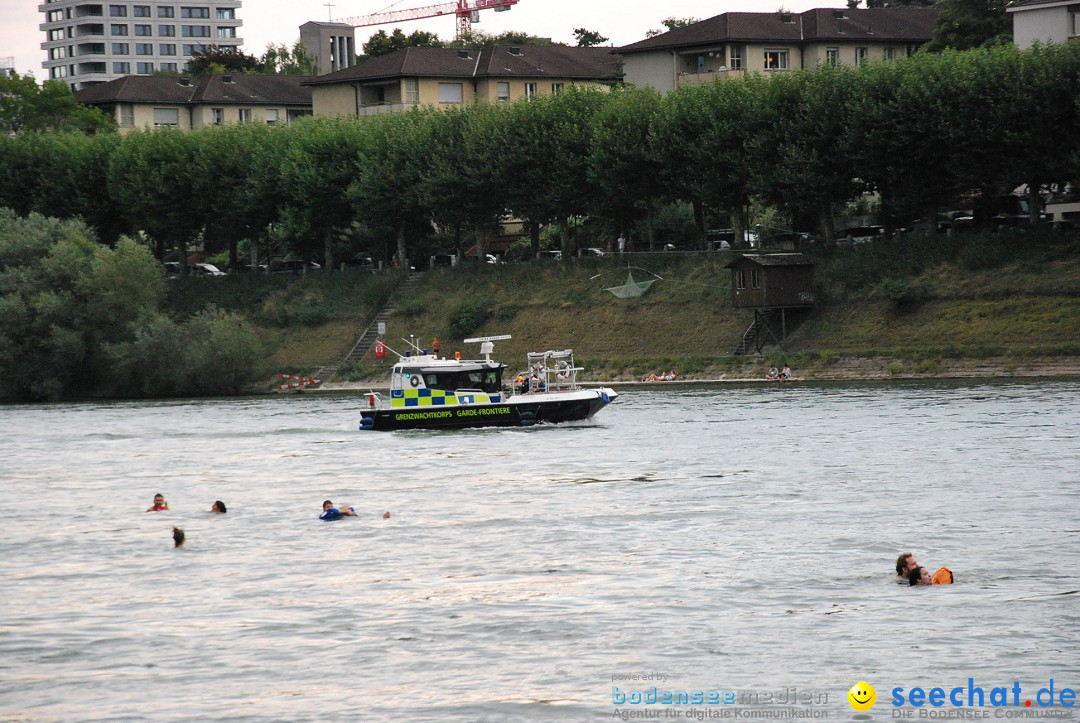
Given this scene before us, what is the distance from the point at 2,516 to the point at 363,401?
4238cm

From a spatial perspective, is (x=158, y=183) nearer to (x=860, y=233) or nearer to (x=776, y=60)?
(x=776, y=60)

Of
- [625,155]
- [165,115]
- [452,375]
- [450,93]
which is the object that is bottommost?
[452,375]

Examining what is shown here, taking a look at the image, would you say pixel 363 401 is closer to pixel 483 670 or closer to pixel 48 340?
pixel 48 340

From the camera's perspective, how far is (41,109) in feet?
504

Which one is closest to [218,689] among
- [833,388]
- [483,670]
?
[483,670]

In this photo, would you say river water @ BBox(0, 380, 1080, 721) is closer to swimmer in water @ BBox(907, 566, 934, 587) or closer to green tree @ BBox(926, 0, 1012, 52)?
swimmer in water @ BBox(907, 566, 934, 587)

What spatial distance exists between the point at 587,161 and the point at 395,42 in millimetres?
84371

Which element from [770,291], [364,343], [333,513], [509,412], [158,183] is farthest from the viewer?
[158,183]

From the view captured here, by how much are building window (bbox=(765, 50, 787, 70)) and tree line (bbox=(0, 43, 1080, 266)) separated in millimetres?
17306

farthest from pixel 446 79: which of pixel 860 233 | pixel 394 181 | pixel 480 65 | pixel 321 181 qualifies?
pixel 860 233

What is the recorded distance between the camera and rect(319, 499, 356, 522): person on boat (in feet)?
140

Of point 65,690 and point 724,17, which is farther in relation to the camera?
point 724,17

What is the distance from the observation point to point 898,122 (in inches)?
3546

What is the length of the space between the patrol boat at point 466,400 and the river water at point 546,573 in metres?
3.80
